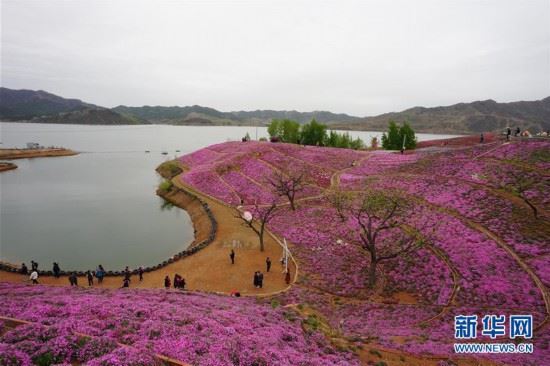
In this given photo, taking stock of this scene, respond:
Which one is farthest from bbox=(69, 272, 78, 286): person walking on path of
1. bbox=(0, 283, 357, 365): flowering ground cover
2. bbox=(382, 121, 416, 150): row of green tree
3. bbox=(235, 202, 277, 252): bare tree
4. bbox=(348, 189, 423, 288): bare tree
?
bbox=(382, 121, 416, 150): row of green tree

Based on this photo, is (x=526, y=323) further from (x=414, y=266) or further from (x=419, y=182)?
(x=419, y=182)

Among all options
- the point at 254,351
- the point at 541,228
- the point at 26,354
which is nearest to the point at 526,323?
the point at 541,228

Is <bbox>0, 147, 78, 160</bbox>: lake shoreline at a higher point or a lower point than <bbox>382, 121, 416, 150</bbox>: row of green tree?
lower

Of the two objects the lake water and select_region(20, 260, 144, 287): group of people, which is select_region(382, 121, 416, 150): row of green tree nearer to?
the lake water

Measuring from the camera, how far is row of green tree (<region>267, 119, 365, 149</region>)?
353ft

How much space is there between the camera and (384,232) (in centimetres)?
3734

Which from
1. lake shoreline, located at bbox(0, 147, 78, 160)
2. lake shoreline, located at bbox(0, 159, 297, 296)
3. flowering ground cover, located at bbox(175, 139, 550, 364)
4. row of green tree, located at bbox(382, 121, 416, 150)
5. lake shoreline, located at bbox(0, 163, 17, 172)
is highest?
row of green tree, located at bbox(382, 121, 416, 150)

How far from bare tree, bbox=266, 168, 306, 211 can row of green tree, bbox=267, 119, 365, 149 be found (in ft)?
141

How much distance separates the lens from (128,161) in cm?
13288

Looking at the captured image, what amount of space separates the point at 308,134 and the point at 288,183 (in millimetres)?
54612

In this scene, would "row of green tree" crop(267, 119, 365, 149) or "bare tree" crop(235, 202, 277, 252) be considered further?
"row of green tree" crop(267, 119, 365, 149)

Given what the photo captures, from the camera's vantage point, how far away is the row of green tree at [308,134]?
353 feet

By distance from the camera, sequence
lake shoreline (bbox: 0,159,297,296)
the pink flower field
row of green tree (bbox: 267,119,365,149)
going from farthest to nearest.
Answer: row of green tree (bbox: 267,119,365,149), lake shoreline (bbox: 0,159,297,296), the pink flower field

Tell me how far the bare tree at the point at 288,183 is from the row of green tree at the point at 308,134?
43.1 meters
